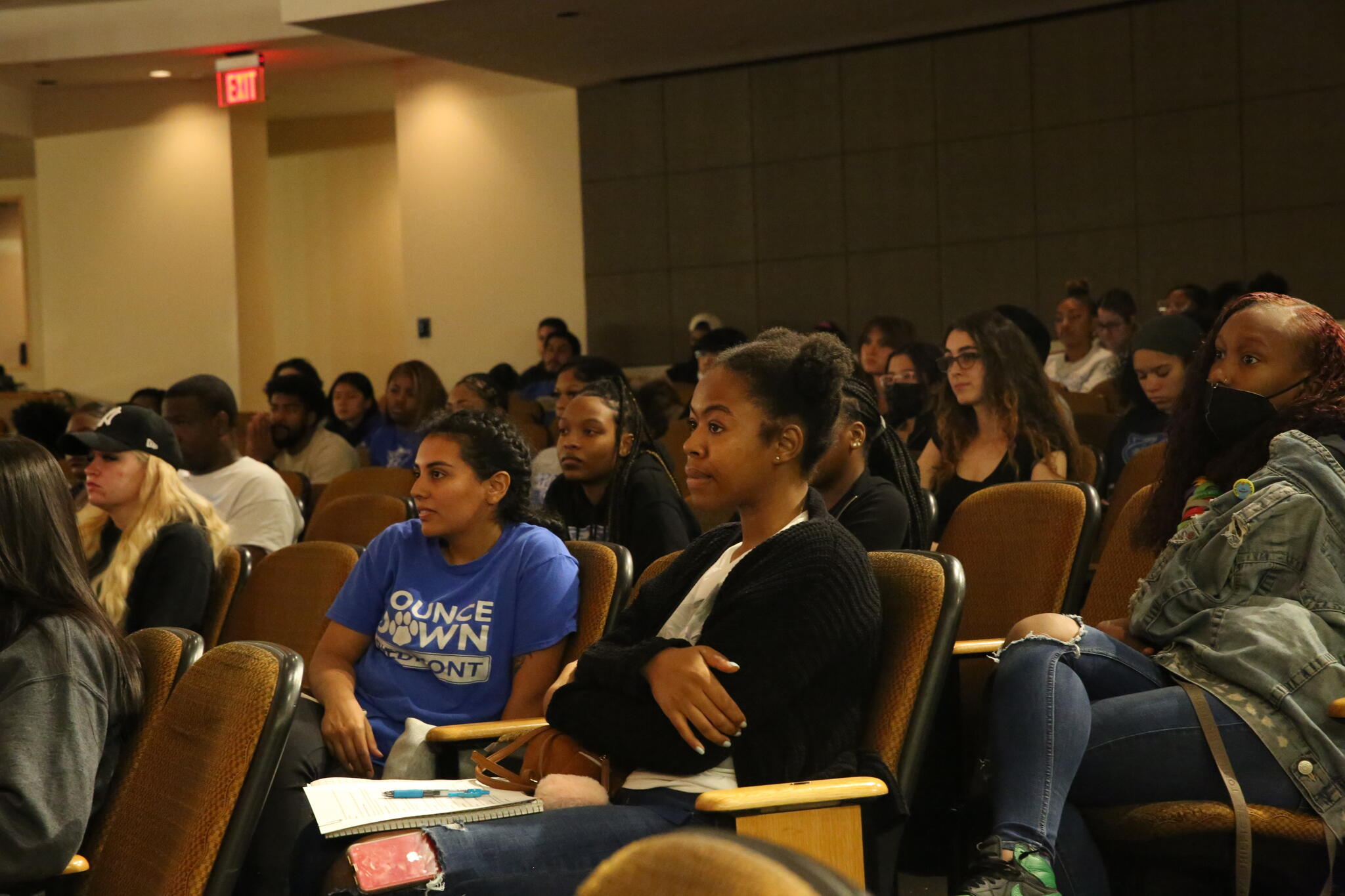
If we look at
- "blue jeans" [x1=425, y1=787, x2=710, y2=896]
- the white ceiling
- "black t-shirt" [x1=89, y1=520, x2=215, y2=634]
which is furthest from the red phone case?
the white ceiling

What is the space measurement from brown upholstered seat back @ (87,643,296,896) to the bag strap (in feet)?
4.31

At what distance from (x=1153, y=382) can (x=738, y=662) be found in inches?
108

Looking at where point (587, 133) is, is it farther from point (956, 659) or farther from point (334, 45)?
point (956, 659)

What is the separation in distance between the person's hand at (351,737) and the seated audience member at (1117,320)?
5.14 m

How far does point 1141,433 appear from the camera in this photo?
4402 mm

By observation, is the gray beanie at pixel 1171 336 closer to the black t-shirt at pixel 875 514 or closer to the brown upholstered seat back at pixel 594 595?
the black t-shirt at pixel 875 514

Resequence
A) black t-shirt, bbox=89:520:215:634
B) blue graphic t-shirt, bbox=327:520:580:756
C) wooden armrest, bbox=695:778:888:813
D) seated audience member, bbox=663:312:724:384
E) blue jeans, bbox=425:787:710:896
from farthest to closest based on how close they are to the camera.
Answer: seated audience member, bbox=663:312:724:384, black t-shirt, bbox=89:520:215:634, blue graphic t-shirt, bbox=327:520:580:756, blue jeans, bbox=425:787:710:896, wooden armrest, bbox=695:778:888:813

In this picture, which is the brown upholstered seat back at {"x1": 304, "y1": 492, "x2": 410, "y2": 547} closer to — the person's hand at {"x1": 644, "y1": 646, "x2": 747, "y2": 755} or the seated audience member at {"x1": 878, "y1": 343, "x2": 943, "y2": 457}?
the seated audience member at {"x1": 878, "y1": 343, "x2": 943, "y2": 457}

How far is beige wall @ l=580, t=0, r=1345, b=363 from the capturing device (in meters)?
7.84

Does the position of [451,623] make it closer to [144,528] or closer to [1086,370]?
[144,528]

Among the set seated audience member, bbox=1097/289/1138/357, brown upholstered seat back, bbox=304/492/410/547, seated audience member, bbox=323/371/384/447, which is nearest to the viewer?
brown upholstered seat back, bbox=304/492/410/547

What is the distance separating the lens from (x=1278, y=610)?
2.12 meters

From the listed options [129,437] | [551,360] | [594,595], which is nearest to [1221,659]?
[594,595]

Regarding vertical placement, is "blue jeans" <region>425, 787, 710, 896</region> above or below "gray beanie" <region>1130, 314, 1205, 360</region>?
below
